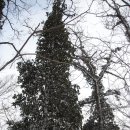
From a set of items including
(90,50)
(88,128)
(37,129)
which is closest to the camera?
(90,50)

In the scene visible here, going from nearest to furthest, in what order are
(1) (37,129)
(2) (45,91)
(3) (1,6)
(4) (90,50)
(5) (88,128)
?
(3) (1,6) → (4) (90,50) → (1) (37,129) → (2) (45,91) → (5) (88,128)

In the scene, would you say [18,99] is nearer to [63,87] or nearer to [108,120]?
[63,87]

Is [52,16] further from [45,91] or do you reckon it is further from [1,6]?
[1,6]

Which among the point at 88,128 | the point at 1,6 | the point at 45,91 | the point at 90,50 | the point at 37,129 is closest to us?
the point at 1,6

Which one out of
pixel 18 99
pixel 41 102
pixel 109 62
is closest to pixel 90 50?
pixel 109 62

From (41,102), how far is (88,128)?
502 centimetres

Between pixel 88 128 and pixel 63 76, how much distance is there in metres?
5.02

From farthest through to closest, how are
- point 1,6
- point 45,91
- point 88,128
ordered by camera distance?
point 88,128 → point 45,91 → point 1,6

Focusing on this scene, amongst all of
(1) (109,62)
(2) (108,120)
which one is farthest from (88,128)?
(1) (109,62)

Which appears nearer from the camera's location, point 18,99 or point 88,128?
point 18,99

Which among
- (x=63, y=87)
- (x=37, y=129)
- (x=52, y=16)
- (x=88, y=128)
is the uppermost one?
(x=52, y=16)

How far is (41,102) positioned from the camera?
59.7 ft

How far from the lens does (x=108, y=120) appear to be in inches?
854

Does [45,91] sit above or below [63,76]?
below
